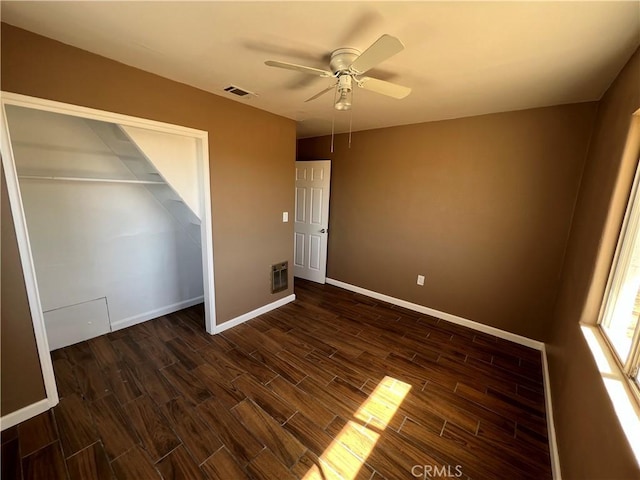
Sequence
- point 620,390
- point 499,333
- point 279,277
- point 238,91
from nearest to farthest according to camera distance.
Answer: point 620,390
point 238,91
point 499,333
point 279,277

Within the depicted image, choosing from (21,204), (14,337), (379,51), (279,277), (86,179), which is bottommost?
(279,277)

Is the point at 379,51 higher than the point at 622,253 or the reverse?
higher

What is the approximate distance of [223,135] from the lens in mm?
2527

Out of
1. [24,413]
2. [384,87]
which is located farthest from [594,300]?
[24,413]

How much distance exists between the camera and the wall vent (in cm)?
335

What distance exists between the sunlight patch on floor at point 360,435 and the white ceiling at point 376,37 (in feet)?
7.87

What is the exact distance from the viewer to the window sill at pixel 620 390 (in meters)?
0.85

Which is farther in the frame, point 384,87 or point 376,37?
point 384,87

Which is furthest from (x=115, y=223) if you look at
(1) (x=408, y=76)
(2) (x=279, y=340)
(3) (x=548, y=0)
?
Result: (3) (x=548, y=0)

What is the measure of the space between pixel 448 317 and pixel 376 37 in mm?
3027

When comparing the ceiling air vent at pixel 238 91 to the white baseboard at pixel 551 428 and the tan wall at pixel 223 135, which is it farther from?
the white baseboard at pixel 551 428

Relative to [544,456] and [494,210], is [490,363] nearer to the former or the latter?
[544,456]

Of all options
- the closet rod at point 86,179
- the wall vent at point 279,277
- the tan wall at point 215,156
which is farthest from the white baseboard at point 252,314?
the closet rod at point 86,179

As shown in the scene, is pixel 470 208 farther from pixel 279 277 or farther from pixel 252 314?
pixel 252 314
